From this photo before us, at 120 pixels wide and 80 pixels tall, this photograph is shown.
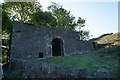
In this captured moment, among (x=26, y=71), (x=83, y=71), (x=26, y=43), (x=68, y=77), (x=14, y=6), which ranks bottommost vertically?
(x=26, y=71)

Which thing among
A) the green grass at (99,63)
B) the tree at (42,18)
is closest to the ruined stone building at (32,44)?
the green grass at (99,63)

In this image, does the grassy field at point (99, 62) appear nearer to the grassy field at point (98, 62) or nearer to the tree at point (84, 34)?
the grassy field at point (98, 62)

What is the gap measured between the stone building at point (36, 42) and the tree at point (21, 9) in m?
9.40

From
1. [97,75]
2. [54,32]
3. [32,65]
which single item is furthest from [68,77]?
[54,32]

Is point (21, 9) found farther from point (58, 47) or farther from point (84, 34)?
Answer: point (84, 34)

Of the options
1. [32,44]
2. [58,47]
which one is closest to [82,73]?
[32,44]

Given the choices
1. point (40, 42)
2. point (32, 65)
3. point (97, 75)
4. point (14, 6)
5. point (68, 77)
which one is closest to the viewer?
point (97, 75)

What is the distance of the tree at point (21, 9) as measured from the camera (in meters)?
16.4

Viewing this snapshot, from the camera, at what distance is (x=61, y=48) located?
1216 cm

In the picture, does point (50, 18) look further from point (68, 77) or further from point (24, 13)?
point (68, 77)

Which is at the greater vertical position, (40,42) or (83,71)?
(40,42)

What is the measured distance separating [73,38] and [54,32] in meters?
3.28

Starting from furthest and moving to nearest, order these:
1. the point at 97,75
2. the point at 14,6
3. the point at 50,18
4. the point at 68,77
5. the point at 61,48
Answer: the point at 50,18 → the point at 14,6 → the point at 61,48 → the point at 68,77 → the point at 97,75

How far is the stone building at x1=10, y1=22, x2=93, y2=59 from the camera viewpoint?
8.78 metres
